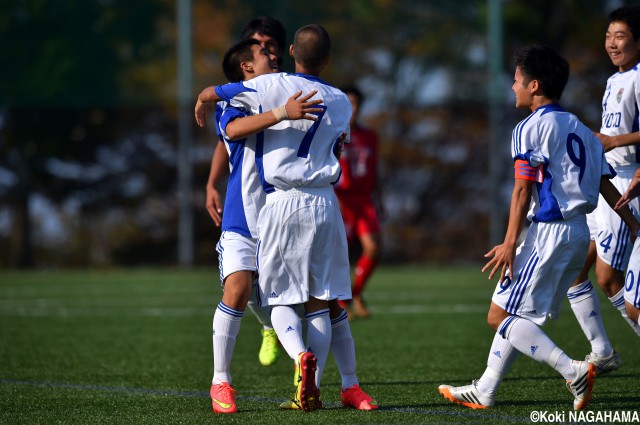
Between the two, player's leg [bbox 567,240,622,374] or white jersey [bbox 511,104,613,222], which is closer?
white jersey [bbox 511,104,613,222]

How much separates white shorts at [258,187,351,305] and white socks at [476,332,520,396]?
757 mm

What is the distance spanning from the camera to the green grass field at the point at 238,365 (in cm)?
496

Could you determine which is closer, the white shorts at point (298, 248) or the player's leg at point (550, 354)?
the player's leg at point (550, 354)

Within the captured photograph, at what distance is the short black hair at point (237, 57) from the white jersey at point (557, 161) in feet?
5.08

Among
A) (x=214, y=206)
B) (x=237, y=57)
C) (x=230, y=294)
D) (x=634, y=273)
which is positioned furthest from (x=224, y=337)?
(x=634, y=273)

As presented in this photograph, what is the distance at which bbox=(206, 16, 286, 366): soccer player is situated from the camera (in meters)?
5.96

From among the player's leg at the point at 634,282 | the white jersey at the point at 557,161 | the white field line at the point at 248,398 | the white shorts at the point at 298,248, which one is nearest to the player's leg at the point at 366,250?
the white field line at the point at 248,398

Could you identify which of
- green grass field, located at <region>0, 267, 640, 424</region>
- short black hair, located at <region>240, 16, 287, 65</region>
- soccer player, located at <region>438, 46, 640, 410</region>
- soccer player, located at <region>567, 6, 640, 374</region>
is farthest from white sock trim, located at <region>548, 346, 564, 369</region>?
short black hair, located at <region>240, 16, 287, 65</region>

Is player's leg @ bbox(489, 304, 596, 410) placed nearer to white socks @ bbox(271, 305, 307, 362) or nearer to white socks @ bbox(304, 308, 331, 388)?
white socks @ bbox(304, 308, 331, 388)

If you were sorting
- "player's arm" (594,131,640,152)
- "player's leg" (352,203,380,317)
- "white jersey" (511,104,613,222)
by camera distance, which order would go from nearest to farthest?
"white jersey" (511,104,613,222)
"player's arm" (594,131,640,152)
"player's leg" (352,203,380,317)

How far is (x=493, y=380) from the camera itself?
490 cm

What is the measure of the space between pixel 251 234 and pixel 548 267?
1.48 metres

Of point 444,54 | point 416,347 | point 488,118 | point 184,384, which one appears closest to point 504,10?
point 444,54

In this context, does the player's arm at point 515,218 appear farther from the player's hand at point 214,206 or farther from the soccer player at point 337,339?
the player's hand at point 214,206
